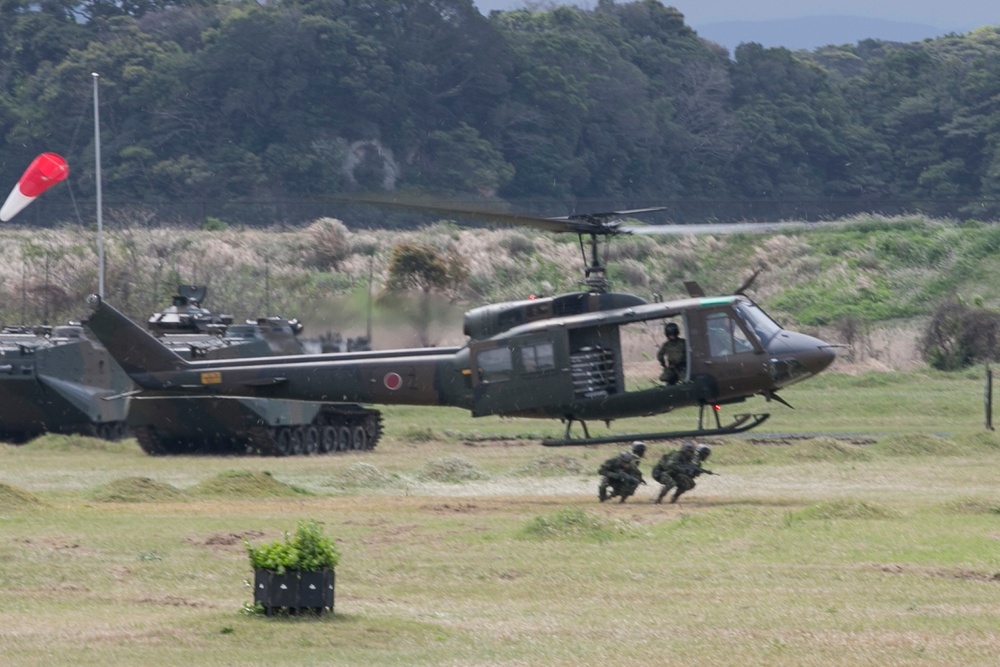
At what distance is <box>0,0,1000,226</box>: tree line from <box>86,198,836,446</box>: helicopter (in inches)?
1839

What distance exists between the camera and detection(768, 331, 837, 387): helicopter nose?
20047mm

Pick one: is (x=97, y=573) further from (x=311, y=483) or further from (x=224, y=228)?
(x=224, y=228)

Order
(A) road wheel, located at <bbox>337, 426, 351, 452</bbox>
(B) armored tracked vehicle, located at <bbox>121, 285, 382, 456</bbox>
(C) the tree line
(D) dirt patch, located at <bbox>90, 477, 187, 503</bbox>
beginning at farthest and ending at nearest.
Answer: (C) the tree line, (A) road wheel, located at <bbox>337, 426, 351, 452</bbox>, (B) armored tracked vehicle, located at <bbox>121, 285, 382, 456</bbox>, (D) dirt patch, located at <bbox>90, 477, 187, 503</bbox>

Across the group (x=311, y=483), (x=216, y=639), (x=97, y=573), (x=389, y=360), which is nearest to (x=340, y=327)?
(x=311, y=483)

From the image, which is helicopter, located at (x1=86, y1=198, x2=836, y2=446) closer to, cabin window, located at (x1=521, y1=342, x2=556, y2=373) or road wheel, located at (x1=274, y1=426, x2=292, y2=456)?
cabin window, located at (x1=521, y1=342, x2=556, y2=373)

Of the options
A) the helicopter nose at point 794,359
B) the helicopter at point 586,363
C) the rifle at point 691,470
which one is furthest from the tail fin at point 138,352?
the helicopter nose at point 794,359

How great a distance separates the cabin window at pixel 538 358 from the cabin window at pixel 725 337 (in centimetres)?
184

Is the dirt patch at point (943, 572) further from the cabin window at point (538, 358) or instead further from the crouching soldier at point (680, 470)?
the cabin window at point (538, 358)

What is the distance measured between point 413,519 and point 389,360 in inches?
125

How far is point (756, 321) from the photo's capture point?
20.2 metres

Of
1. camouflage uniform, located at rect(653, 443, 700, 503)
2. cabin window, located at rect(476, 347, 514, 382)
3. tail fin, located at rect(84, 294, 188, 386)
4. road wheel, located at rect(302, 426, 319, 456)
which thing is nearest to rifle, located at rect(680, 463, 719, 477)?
camouflage uniform, located at rect(653, 443, 700, 503)

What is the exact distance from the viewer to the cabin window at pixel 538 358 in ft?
66.3

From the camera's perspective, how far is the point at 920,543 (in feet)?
51.5

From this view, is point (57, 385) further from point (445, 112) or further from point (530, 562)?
point (445, 112)
